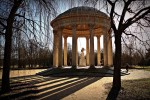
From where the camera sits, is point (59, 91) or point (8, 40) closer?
point (8, 40)

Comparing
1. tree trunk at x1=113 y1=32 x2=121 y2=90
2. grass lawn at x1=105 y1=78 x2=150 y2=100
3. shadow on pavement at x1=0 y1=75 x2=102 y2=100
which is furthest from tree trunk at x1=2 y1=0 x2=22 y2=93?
tree trunk at x1=113 y1=32 x2=121 y2=90

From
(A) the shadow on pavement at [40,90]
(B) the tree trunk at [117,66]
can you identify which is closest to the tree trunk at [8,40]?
(A) the shadow on pavement at [40,90]

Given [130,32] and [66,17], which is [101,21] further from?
[130,32]

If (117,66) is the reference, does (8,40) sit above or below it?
above

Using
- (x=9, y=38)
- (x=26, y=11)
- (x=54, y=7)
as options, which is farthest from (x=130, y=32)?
(x=9, y=38)

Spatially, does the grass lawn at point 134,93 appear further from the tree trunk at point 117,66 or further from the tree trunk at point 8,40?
the tree trunk at point 8,40

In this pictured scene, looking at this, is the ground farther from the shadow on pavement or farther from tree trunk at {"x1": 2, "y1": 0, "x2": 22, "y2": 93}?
tree trunk at {"x1": 2, "y1": 0, "x2": 22, "y2": 93}

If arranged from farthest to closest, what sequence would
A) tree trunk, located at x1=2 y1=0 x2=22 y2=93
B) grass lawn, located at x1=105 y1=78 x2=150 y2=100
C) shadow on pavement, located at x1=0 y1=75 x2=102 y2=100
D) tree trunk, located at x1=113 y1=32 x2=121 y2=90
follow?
tree trunk, located at x1=113 y1=32 x2=121 y2=90 < tree trunk, located at x1=2 y1=0 x2=22 y2=93 < shadow on pavement, located at x1=0 y1=75 x2=102 y2=100 < grass lawn, located at x1=105 y1=78 x2=150 y2=100

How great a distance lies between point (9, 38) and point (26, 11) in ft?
11.3

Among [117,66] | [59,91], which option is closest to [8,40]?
[59,91]

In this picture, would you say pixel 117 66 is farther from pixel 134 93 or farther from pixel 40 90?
pixel 40 90

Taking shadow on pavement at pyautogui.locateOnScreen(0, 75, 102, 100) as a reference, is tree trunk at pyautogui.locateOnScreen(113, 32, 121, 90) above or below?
above

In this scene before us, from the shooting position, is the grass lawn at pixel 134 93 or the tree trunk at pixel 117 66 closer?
the grass lawn at pixel 134 93

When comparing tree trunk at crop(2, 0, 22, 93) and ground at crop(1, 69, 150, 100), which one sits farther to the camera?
tree trunk at crop(2, 0, 22, 93)
